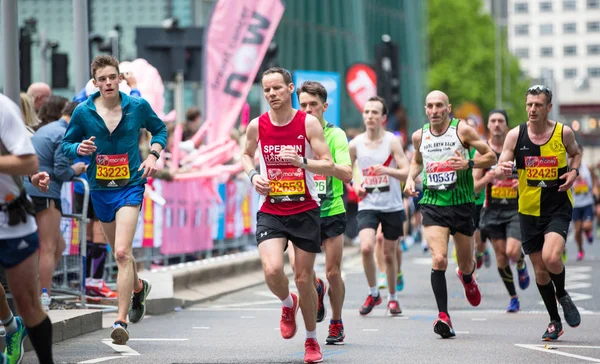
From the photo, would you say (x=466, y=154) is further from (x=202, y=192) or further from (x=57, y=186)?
(x=202, y=192)

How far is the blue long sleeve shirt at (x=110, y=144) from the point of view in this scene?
373 inches

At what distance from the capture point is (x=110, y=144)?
9500mm

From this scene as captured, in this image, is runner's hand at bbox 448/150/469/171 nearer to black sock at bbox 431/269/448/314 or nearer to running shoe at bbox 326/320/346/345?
black sock at bbox 431/269/448/314

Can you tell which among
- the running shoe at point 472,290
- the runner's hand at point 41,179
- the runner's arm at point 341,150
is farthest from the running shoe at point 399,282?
the runner's hand at point 41,179

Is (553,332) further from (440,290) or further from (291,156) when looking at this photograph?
(291,156)

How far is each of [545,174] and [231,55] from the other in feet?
30.9

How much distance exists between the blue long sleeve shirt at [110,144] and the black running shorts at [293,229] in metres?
1.41

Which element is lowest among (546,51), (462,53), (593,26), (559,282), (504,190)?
(559,282)

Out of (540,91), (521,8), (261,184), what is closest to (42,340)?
(261,184)

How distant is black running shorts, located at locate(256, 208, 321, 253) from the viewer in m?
8.48

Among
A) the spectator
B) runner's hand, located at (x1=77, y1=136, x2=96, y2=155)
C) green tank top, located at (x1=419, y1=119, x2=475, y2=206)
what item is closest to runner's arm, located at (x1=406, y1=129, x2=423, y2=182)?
green tank top, located at (x1=419, y1=119, x2=475, y2=206)

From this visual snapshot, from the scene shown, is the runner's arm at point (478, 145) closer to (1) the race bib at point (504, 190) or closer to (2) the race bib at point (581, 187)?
(1) the race bib at point (504, 190)

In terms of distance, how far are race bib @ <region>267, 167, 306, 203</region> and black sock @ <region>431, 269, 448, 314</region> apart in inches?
86.0

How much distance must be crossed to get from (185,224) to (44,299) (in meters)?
5.22
